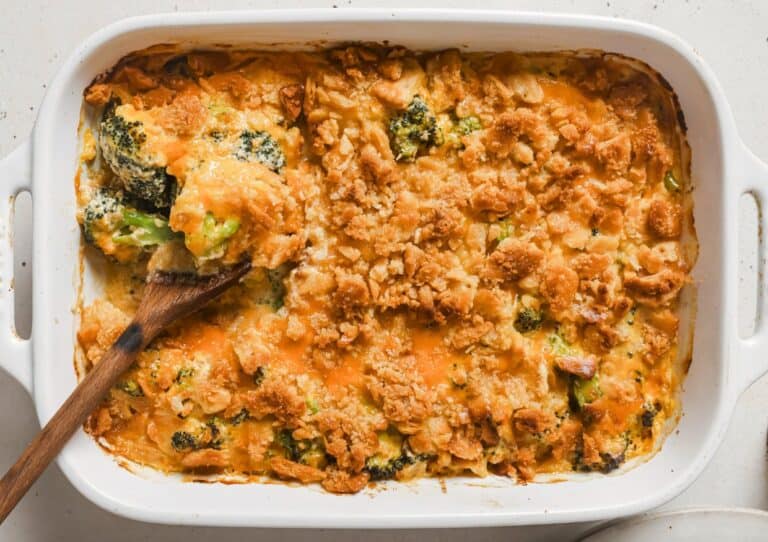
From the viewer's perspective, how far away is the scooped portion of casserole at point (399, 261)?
2.21 meters

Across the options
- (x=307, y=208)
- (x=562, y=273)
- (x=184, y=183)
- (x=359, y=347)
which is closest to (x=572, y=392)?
(x=562, y=273)

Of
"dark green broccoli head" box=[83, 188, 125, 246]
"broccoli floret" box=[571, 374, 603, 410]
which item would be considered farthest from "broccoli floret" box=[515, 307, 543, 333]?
"dark green broccoli head" box=[83, 188, 125, 246]

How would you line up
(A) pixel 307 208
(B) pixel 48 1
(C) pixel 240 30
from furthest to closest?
(B) pixel 48 1
(A) pixel 307 208
(C) pixel 240 30

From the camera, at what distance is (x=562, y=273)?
223 centimetres

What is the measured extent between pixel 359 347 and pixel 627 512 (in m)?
0.89

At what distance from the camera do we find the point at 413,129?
221 cm

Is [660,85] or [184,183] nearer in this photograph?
[184,183]

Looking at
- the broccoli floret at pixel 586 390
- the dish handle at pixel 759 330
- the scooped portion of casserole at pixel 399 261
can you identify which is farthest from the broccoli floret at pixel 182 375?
the dish handle at pixel 759 330

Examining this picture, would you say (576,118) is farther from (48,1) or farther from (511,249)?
(48,1)

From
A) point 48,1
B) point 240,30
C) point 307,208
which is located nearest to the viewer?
point 240,30

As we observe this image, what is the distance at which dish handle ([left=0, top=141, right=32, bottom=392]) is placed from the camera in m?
2.10

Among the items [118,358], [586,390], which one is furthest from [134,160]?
[586,390]

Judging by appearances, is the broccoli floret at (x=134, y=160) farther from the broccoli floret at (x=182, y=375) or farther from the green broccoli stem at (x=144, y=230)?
the broccoli floret at (x=182, y=375)

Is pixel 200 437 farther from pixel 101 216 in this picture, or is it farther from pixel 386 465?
pixel 101 216
